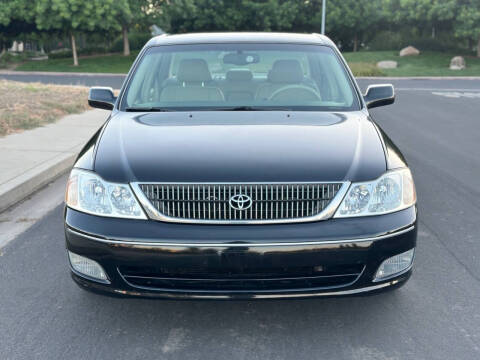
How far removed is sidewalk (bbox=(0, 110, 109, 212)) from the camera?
244 inches

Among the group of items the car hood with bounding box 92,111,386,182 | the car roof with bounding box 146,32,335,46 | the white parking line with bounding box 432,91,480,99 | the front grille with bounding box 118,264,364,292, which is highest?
the car roof with bounding box 146,32,335,46

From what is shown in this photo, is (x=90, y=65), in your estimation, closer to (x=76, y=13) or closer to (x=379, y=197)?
(x=76, y=13)

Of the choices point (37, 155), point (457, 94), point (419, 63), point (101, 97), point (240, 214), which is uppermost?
point (101, 97)

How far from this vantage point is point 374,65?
34812 mm

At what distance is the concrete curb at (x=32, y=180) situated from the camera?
5895 millimetres

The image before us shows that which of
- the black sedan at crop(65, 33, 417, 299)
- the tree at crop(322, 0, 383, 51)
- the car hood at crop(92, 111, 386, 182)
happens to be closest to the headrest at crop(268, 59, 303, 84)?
the car hood at crop(92, 111, 386, 182)

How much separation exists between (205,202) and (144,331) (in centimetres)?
85

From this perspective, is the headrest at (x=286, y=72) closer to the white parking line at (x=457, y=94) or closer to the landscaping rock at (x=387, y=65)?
the white parking line at (x=457, y=94)

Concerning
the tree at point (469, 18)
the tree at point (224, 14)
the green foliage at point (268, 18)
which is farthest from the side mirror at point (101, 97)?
the tree at point (224, 14)

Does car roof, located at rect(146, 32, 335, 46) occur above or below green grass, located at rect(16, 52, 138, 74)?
above

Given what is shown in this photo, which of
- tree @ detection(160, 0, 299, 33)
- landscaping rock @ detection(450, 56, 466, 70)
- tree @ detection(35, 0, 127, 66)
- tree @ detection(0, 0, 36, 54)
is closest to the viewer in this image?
landscaping rock @ detection(450, 56, 466, 70)

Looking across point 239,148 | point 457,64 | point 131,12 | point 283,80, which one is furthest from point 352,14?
point 239,148

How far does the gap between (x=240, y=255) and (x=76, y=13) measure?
138 ft

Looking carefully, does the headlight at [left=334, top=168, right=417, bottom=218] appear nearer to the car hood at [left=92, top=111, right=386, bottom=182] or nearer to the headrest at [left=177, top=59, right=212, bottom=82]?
the car hood at [left=92, top=111, right=386, bottom=182]
